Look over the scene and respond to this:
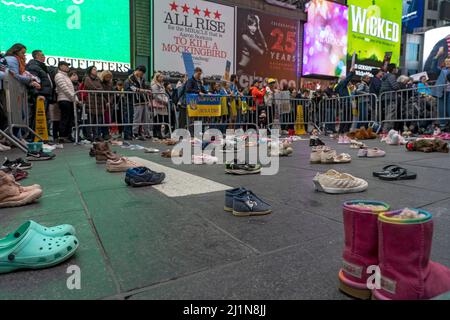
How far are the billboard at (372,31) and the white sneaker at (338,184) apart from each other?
22.3 m

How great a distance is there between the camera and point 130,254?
5.45 ft

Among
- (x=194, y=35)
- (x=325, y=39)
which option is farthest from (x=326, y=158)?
(x=325, y=39)

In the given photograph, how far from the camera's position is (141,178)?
3.29 meters

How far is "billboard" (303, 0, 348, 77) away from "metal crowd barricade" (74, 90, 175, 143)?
1349 cm

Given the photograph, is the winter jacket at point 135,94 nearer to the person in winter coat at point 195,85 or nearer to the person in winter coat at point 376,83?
the person in winter coat at point 195,85

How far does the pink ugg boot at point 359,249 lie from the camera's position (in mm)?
1215

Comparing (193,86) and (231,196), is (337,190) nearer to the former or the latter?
(231,196)

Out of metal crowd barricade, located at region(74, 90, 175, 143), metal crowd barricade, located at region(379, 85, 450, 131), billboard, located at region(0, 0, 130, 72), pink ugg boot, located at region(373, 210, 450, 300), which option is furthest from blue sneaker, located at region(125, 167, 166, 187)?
billboard, located at region(0, 0, 130, 72)

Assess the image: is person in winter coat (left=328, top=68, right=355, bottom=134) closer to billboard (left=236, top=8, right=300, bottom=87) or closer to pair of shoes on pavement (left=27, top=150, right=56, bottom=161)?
billboard (left=236, top=8, right=300, bottom=87)

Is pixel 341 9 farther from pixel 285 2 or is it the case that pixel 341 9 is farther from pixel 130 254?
pixel 130 254

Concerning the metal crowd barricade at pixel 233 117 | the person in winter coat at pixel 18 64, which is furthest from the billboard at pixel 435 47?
the person in winter coat at pixel 18 64

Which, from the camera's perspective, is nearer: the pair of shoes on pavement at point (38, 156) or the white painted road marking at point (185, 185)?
the white painted road marking at point (185, 185)

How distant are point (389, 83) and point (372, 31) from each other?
16.4 meters

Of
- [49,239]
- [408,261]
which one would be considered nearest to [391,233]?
[408,261]
